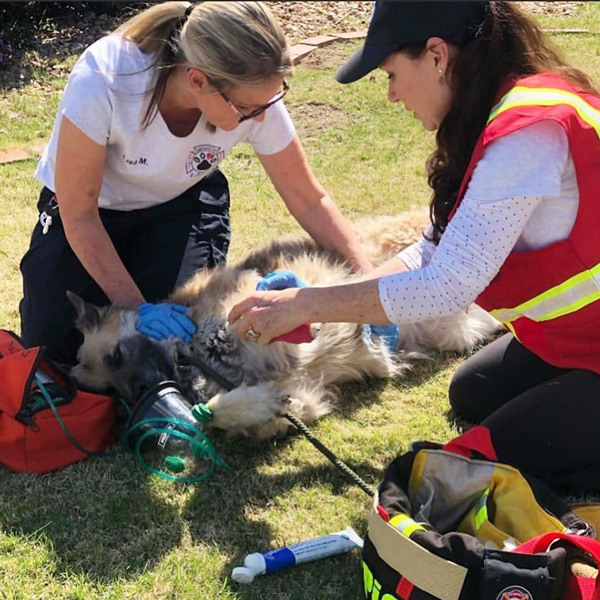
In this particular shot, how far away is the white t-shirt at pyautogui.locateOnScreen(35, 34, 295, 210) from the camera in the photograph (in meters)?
3.45

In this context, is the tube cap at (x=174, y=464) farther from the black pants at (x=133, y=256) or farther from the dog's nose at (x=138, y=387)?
the black pants at (x=133, y=256)

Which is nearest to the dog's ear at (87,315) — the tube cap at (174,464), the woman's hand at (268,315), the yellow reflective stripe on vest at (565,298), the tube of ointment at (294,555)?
the tube cap at (174,464)

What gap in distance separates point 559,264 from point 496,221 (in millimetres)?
354

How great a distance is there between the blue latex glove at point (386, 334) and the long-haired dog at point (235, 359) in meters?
0.04

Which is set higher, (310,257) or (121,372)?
(310,257)

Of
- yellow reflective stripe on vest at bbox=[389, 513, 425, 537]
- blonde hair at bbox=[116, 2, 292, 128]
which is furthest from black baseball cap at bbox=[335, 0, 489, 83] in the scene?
yellow reflective stripe on vest at bbox=[389, 513, 425, 537]

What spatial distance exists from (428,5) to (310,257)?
1.85 meters

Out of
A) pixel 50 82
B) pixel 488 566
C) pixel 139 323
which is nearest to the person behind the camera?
pixel 488 566

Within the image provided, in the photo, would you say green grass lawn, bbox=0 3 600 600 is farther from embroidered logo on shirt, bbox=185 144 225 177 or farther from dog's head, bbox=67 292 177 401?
embroidered logo on shirt, bbox=185 144 225 177

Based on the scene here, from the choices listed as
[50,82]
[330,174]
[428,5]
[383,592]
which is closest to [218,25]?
[428,5]

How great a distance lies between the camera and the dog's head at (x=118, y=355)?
3526 millimetres

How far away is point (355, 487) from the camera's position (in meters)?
3.15

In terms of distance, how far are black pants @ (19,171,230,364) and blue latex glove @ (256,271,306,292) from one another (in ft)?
2.54

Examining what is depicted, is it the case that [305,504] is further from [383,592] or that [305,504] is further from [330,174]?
[330,174]
